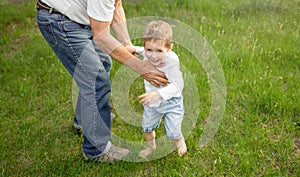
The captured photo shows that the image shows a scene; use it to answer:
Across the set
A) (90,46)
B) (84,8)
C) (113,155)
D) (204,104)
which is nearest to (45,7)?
(84,8)

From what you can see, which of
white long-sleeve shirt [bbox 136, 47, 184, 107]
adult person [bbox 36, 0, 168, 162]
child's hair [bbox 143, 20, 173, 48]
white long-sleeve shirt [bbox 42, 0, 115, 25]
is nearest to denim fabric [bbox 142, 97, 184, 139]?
white long-sleeve shirt [bbox 136, 47, 184, 107]

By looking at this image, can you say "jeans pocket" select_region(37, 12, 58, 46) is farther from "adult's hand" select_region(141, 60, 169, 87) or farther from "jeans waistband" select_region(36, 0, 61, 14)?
"adult's hand" select_region(141, 60, 169, 87)

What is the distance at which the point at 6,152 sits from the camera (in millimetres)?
3164

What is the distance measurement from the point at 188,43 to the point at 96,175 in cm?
167

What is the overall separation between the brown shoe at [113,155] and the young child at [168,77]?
1.36 feet

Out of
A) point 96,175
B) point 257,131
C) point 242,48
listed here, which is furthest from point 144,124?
point 242,48

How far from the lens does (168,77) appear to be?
2514 mm

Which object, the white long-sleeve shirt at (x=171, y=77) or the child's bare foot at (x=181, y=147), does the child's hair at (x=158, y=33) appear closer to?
the white long-sleeve shirt at (x=171, y=77)

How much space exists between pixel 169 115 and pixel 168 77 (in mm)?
363

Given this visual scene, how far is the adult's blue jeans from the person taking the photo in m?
2.48

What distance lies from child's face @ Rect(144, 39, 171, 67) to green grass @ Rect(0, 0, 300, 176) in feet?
2.96

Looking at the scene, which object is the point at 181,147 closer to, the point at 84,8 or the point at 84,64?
the point at 84,64

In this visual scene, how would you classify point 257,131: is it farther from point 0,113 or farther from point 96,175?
point 0,113

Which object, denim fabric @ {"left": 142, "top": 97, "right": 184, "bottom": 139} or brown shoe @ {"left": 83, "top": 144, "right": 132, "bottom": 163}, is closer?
denim fabric @ {"left": 142, "top": 97, "right": 184, "bottom": 139}
